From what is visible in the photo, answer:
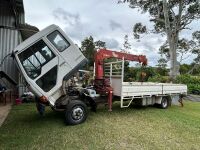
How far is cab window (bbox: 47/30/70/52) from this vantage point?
6.24m

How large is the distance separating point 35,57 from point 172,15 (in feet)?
54.7

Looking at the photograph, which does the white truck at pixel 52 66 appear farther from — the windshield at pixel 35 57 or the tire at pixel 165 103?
the tire at pixel 165 103

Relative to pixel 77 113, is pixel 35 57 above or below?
above

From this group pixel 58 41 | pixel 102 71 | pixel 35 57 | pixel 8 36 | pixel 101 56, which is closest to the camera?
pixel 35 57

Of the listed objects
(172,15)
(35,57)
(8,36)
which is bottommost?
(35,57)

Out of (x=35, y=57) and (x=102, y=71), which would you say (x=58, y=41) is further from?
(x=102, y=71)

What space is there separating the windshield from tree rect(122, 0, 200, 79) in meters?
14.2

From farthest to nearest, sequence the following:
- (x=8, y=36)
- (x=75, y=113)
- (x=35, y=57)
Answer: (x=8, y=36) < (x=75, y=113) < (x=35, y=57)

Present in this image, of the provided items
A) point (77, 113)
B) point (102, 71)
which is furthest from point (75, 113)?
point (102, 71)

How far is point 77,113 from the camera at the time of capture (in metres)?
6.53

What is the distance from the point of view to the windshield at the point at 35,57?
6.00 m

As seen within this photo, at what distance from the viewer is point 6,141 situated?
5.02 metres

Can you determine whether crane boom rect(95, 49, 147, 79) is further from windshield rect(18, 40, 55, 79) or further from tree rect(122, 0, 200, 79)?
tree rect(122, 0, 200, 79)

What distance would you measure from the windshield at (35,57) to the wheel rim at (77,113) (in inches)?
57.7
